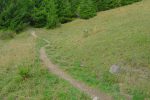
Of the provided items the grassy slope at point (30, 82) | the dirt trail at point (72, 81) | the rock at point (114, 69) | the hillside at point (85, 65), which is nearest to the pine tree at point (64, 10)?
the hillside at point (85, 65)

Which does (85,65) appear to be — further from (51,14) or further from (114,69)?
(51,14)

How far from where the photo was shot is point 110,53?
71.7 feet

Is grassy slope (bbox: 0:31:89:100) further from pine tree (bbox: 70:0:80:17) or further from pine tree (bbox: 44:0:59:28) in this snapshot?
pine tree (bbox: 70:0:80:17)

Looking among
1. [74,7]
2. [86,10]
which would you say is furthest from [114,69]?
[74,7]

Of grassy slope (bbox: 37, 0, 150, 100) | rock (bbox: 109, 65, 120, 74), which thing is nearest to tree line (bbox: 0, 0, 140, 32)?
grassy slope (bbox: 37, 0, 150, 100)

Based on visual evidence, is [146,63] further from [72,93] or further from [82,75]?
[72,93]

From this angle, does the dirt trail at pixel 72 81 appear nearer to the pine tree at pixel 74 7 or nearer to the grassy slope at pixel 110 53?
the grassy slope at pixel 110 53

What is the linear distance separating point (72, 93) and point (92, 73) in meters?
3.10

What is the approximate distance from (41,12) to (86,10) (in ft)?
23.5

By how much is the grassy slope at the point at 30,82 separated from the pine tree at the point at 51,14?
50.9 ft

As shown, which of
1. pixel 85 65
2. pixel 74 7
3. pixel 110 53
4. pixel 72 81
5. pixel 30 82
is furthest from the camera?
pixel 74 7

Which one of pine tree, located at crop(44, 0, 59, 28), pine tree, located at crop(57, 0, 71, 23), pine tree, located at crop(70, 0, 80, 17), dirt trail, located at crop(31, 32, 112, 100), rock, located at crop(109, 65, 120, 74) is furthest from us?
pine tree, located at crop(70, 0, 80, 17)

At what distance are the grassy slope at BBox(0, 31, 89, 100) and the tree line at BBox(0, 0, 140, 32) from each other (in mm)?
16013

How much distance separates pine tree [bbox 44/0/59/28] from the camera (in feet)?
133
